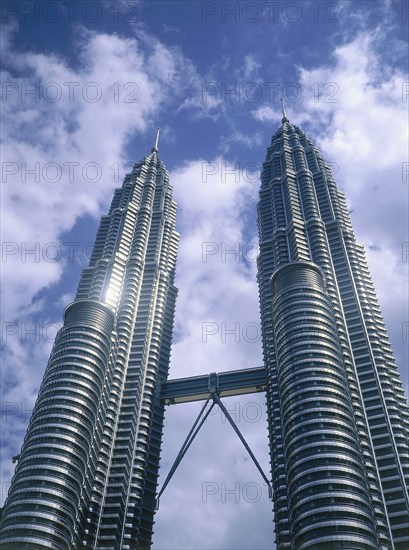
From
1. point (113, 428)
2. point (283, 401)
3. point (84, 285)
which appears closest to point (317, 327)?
point (283, 401)

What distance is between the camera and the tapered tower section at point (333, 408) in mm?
104750

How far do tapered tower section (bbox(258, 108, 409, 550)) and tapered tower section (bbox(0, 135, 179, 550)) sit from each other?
105ft

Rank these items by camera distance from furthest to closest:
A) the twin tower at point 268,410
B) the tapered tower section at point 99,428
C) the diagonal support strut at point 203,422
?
the diagonal support strut at point 203,422 < the tapered tower section at point 99,428 < the twin tower at point 268,410

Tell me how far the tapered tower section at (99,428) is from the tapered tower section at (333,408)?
1257 inches

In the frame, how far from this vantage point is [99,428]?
136750mm

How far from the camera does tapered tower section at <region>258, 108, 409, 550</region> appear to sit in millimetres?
104750

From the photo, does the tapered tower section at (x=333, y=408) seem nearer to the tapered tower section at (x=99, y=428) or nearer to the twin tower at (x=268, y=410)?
the twin tower at (x=268, y=410)

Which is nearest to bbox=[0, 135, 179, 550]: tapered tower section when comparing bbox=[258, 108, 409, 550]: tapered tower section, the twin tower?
the twin tower

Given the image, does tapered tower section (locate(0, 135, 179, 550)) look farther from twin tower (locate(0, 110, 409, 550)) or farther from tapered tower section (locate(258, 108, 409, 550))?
tapered tower section (locate(258, 108, 409, 550))

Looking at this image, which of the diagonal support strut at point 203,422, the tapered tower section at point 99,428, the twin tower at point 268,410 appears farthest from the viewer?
the diagonal support strut at point 203,422

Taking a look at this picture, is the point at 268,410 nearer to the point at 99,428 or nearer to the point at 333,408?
the point at 333,408

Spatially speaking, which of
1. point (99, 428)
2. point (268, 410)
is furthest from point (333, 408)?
point (99, 428)

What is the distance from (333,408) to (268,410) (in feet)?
107

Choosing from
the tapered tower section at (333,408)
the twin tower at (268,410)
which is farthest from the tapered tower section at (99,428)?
the tapered tower section at (333,408)
